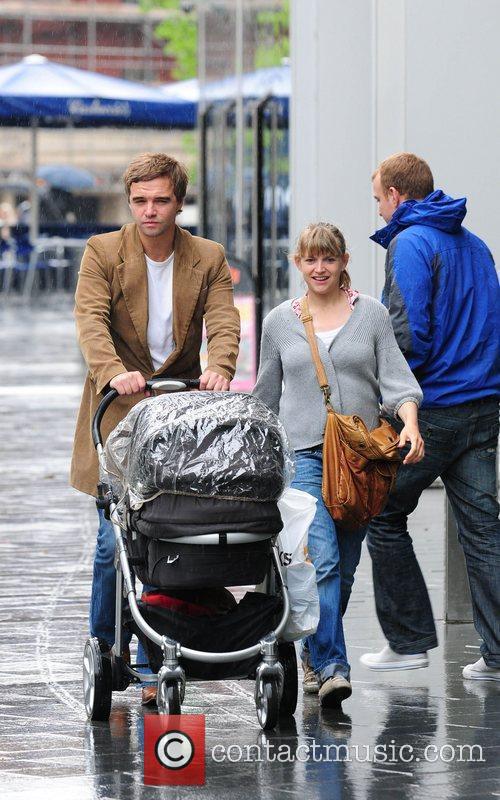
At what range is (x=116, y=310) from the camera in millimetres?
6137

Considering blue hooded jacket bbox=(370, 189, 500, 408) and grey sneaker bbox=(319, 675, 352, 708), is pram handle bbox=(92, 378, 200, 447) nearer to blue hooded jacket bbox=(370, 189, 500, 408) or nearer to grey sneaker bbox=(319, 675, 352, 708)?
blue hooded jacket bbox=(370, 189, 500, 408)

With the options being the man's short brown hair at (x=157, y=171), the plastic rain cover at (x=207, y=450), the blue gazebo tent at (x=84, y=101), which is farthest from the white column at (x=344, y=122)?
the blue gazebo tent at (x=84, y=101)

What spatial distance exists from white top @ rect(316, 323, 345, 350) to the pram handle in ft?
1.55

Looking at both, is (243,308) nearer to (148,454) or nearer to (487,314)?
(487,314)

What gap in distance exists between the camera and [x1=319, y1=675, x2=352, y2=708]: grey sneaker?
588cm

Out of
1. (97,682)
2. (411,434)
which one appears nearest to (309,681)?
(97,682)

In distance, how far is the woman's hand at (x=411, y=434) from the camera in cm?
595

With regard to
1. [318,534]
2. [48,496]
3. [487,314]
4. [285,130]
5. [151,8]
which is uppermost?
[151,8]

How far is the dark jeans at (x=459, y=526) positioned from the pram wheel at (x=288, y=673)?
89cm

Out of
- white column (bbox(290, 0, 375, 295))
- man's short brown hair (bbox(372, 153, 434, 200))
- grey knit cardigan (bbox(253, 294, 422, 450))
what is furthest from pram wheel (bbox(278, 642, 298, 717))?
white column (bbox(290, 0, 375, 295))

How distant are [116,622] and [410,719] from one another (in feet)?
3.38

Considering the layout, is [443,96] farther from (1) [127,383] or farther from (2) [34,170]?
(2) [34,170]

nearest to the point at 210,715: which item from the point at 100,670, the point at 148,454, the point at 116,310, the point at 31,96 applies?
the point at 100,670

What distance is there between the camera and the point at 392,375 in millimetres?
6105
